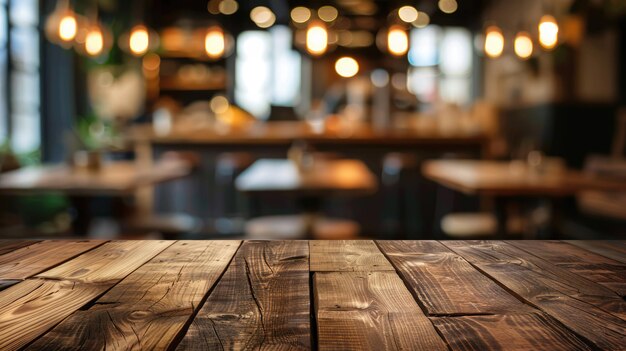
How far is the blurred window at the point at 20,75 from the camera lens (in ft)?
22.2

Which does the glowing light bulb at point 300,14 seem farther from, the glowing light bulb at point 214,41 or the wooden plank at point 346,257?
the wooden plank at point 346,257

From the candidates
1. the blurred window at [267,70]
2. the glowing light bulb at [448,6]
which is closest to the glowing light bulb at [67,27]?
the blurred window at [267,70]

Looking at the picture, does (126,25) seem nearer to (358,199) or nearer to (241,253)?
(358,199)

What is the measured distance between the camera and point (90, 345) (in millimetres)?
795

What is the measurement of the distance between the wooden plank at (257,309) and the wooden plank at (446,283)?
0.20 m

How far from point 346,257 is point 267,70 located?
34.6 feet

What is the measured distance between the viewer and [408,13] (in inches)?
389

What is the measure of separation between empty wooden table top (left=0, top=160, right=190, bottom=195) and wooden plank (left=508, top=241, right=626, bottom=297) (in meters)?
Result: 2.34

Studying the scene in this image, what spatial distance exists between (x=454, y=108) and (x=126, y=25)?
520cm

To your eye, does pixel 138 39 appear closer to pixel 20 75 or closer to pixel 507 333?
pixel 20 75

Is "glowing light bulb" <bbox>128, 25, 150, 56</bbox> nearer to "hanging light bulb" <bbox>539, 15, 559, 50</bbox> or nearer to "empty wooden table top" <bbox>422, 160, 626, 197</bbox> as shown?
"empty wooden table top" <bbox>422, 160, 626, 197</bbox>

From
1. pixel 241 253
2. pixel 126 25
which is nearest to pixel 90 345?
pixel 241 253

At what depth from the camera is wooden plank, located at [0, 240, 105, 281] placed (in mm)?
1240

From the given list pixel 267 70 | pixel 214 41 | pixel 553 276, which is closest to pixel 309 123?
pixel 214 41
